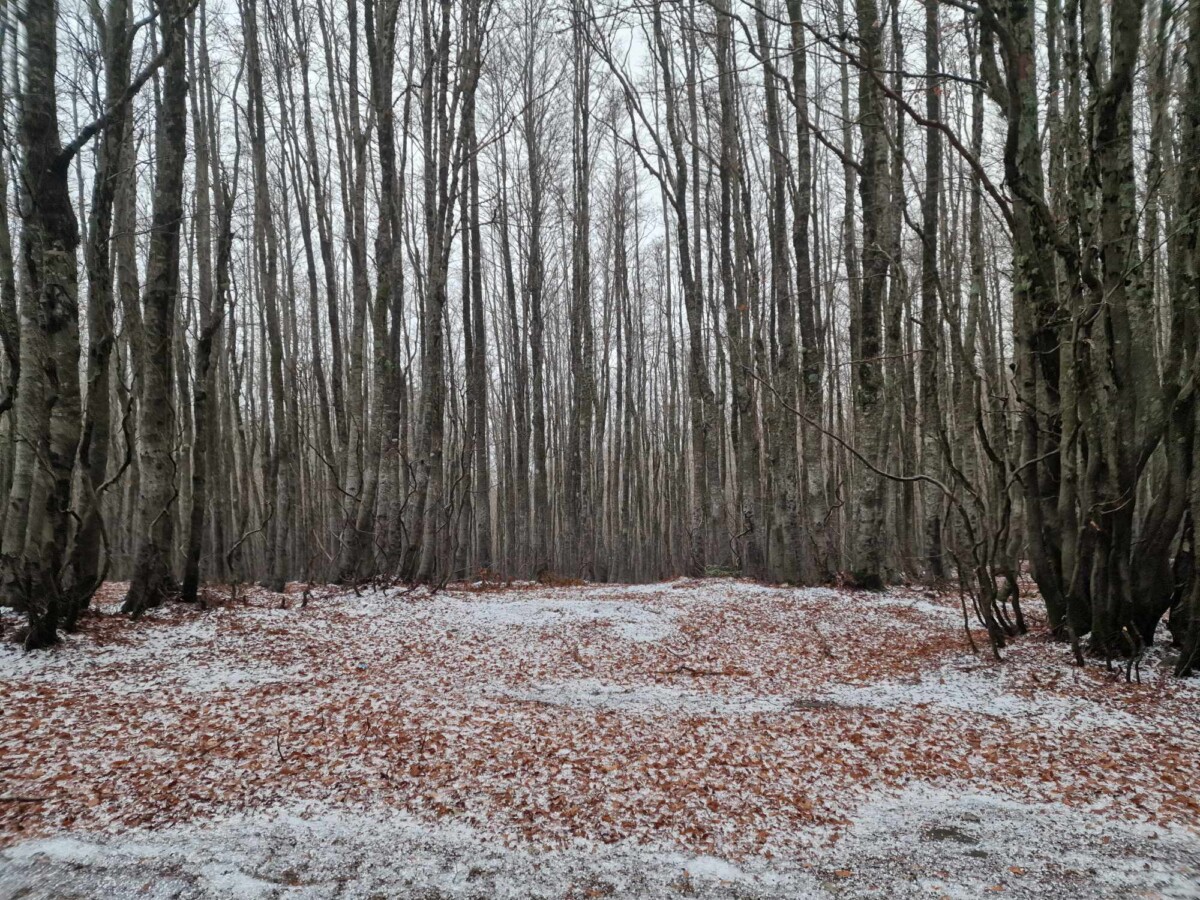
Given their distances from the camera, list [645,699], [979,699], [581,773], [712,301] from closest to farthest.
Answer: [581,773] < [979,699] < [645,699] < [712,301]

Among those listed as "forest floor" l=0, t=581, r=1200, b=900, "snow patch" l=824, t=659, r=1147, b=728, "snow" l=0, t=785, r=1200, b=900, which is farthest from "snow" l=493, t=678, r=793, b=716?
"snow" l=0, t=785, r=1200, b=900

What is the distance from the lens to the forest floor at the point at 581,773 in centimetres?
246

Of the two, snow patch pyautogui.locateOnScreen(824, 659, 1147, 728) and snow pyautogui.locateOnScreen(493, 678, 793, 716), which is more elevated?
snow patch pyautogui.locateOnScreen(824, 659, 1147, 728)

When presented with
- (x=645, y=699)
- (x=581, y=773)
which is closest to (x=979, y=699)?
(x=645, y=699)

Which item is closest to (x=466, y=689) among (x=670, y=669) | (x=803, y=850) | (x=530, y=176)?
(x=670, y=669)

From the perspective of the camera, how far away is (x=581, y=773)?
133 inches

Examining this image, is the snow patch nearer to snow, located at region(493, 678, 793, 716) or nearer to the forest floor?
the forest floor

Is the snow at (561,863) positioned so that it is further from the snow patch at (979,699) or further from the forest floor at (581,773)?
the snow patch at (979,699)

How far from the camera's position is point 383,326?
417 inches

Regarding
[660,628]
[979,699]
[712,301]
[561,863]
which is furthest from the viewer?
[712,301]

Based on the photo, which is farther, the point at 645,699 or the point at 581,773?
the point at 645,699

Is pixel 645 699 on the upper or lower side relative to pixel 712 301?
lower

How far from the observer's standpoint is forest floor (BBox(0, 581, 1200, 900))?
8.08 feet

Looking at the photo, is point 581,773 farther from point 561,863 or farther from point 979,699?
point 979,699
